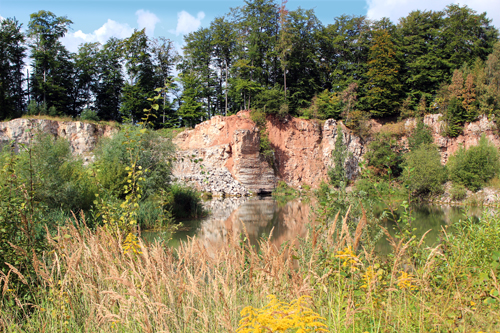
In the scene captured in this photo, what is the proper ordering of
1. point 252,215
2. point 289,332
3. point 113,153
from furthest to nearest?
point 252,215 < point 113,153 < point 289,332

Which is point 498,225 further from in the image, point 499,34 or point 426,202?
point 499,34

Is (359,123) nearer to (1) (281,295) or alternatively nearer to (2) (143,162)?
(2) (143,162)

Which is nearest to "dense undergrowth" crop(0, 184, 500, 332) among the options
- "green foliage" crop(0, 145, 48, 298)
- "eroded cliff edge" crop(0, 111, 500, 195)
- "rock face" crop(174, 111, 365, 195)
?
"green foliage" crop(0, 145, 48, 298)

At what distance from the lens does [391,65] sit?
149ft

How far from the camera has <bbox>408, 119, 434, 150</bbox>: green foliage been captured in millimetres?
38562

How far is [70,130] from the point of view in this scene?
35.3m

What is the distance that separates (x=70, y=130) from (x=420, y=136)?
39503mm

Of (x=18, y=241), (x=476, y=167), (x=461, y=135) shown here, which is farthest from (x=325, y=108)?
(x=18, y=241)

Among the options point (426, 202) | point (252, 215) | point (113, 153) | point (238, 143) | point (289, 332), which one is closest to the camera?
point (289, 332)

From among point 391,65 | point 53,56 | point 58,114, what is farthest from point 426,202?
point 53,56

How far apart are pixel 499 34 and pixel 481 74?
12.8 meters

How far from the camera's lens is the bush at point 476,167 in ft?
96.4

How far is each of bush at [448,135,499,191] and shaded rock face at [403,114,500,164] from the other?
5.71m

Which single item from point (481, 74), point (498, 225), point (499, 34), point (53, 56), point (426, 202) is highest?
point (499, 34)
